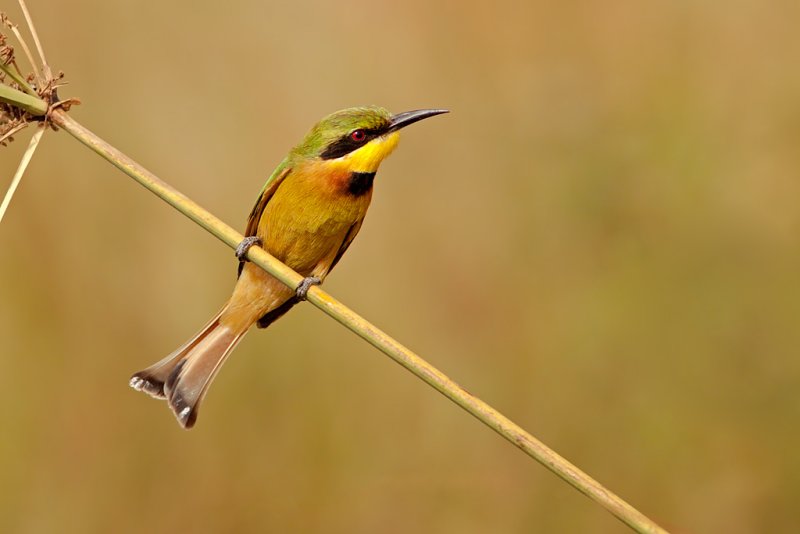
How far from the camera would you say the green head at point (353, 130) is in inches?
96.7

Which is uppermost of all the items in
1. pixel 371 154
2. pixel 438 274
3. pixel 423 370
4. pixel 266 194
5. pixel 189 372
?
pixel 371 154

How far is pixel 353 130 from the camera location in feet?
8.17

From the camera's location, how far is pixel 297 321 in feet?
10.4

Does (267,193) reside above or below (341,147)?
below

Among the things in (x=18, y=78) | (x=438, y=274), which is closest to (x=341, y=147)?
(x=438, y=274)

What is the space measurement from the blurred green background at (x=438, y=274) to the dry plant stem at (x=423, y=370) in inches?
54.8

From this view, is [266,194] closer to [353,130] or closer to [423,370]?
[353,130]

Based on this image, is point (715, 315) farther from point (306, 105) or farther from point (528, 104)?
point (306, 105)

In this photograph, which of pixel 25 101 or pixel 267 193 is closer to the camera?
pixel 25 101

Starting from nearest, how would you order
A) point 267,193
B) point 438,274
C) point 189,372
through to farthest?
point 189,372, point 267,193, point 438,274

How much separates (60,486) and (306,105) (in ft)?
5.09

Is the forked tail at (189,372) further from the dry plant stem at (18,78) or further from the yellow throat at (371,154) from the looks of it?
the dry plant stem at (18,78)

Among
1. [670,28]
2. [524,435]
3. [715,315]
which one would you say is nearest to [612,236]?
[715,315]

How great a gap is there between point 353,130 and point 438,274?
906mm
